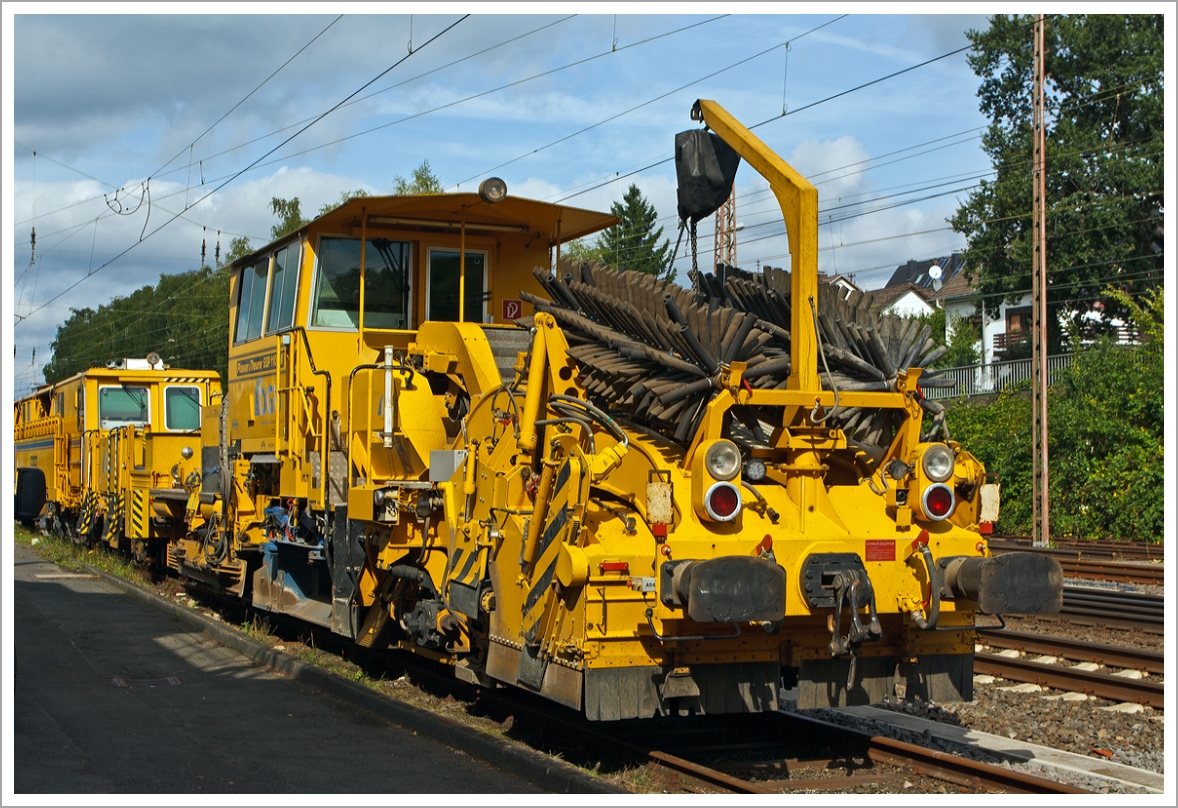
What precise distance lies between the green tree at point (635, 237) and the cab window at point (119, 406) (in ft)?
94.7

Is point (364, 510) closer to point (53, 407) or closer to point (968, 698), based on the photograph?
point (968, 698)

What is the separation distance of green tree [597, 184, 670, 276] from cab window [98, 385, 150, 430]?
28.9 m

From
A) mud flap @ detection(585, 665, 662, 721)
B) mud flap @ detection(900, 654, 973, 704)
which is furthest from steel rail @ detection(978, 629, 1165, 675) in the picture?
mud flap @ detection(585, 665, 662, 721)

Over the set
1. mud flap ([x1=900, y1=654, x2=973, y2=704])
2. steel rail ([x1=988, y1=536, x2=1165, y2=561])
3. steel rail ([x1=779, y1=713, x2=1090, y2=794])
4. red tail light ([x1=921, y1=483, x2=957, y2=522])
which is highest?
red tail light ([x1=921, y1=483, x2=957, y2=522])

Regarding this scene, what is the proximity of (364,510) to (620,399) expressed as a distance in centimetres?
274

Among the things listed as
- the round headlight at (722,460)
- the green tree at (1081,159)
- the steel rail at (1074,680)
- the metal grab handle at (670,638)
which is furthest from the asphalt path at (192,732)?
the green tree at (1081,159)

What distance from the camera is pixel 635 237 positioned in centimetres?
5981

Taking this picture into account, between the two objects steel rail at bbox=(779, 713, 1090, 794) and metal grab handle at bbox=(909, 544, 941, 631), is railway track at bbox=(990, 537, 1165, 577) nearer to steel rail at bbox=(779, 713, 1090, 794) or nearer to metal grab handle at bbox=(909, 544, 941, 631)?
steel rail at bbox=(779, 713, 1090, 794)

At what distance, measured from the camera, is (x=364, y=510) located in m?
8.41

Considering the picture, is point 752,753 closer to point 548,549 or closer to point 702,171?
point 548,549

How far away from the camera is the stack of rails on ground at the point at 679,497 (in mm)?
5793

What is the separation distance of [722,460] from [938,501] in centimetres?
137

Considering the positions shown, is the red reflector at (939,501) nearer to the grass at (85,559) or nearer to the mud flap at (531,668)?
the mud flap at (531,668)

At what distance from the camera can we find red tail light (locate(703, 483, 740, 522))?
19.0 feet
